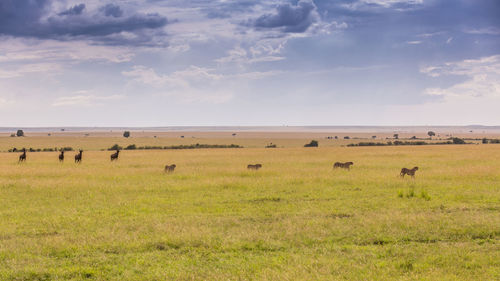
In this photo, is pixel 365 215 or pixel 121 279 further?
pixel 365 215

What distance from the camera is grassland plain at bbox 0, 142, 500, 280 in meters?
9.48

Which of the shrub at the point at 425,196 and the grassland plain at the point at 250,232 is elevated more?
the shrub at the point at 425,196

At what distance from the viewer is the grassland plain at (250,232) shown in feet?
31.1

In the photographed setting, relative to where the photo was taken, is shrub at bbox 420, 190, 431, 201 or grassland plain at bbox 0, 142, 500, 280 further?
shrub at bbox 420, 190, 431, 201

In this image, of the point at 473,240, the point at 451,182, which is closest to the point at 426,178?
the point at 451,182

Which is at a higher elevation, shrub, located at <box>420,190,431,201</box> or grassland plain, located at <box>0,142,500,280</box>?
shrub, located at <box>420,190,431,201</box>

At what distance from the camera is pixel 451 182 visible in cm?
2370

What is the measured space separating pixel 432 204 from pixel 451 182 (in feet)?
25.0

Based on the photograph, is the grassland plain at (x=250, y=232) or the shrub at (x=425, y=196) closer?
the grassland plain at (x=250, y=232)

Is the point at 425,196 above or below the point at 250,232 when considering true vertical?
above

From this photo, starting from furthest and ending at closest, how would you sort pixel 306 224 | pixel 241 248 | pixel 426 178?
1. pixel 426 178
2. pixel 306 224
3. pixel 241 248

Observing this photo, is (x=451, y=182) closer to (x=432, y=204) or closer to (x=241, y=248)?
(x=432, y=204)

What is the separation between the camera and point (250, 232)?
1244cm

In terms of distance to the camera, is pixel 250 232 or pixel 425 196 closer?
pixel 250 232
